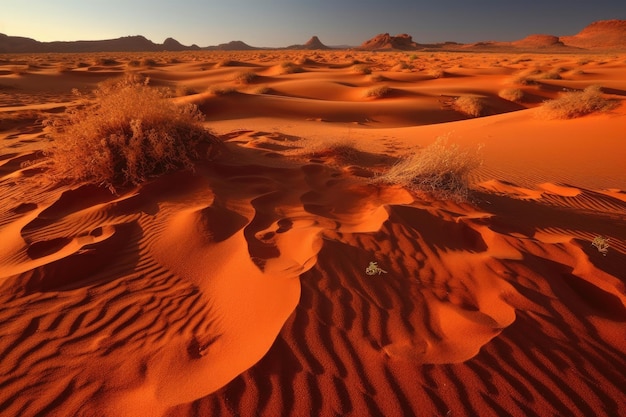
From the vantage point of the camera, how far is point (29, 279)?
2.75 metres

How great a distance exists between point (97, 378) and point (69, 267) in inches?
53.7

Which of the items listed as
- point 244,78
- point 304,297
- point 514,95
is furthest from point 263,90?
point 304,297

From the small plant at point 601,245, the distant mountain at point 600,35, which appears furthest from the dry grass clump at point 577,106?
the distant mountain at point 600,35

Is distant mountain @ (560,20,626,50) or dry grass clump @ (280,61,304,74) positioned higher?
distant mountain @ (560,20,626,50)

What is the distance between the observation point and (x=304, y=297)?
8.10ft

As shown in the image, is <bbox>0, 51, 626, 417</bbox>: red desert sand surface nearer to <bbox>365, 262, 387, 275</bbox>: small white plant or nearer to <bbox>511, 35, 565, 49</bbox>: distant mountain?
<bbox>365, 262, 387, 275</bbox>: small white plant

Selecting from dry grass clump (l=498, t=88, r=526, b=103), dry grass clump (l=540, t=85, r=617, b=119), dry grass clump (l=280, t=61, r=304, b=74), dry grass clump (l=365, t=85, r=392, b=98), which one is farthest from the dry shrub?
dry grass clump (l=280, t=61, r=304, b=74)

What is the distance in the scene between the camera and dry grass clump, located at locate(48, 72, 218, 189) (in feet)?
14.8

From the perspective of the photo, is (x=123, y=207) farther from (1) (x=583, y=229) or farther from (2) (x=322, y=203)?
(1) (x=583, y=229)

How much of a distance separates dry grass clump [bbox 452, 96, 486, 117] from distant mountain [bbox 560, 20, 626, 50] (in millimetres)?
121437

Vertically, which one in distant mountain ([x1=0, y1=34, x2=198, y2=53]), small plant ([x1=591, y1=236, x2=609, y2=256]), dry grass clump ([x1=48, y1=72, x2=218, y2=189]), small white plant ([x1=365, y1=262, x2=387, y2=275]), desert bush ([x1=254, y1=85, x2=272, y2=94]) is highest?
distant mountain ([x1=0, y1=34, x2=198, y2=53])

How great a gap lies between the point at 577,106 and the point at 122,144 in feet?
37.4

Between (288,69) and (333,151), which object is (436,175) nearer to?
(333,151)

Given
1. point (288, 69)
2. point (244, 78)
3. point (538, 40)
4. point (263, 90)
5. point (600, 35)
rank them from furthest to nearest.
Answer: point (538, 40), point (600, 35), point (288, 69), point (244, 78), point (263, 90)
